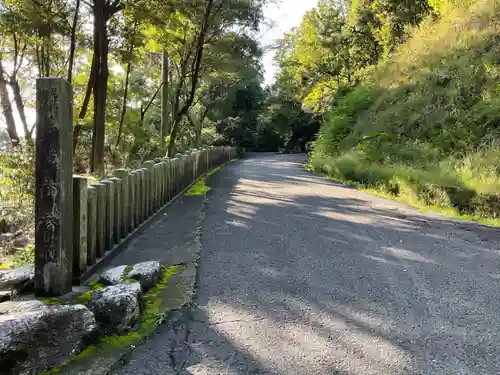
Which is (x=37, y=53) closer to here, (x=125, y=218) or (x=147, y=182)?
(x=147, y=182)

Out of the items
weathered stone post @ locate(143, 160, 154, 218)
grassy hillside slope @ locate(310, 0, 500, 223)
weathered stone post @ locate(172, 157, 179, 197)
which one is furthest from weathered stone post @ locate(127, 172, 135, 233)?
grassy hillside slope @ locate(310, 0, 500, 223)

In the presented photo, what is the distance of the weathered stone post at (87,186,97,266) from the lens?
4797mm

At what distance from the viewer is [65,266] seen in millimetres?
4055

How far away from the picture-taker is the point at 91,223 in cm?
483

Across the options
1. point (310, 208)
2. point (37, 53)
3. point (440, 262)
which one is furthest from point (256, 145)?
point (440, 262)

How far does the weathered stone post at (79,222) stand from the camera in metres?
4.41

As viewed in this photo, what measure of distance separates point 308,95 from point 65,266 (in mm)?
27436

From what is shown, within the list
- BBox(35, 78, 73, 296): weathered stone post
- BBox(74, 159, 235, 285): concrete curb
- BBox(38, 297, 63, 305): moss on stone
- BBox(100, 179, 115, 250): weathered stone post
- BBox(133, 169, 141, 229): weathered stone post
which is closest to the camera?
BBox(38, 297, 63, 305): moss on stone

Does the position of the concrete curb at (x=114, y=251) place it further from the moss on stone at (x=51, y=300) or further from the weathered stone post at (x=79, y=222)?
the moss on stone at (x=51, y=300)

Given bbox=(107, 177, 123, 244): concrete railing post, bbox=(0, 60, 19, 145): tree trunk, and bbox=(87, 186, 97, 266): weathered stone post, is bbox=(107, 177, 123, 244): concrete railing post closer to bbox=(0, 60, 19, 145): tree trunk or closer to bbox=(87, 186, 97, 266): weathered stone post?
bbox=(87, 186, 97, 266): weathered stone post

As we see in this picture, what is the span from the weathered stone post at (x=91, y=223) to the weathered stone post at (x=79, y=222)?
0.24 meters

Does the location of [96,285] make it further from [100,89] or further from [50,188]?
[100,89]

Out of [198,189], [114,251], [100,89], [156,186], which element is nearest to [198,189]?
[198,189]

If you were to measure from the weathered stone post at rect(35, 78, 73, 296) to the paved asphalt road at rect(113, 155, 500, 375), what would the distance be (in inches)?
46.1
